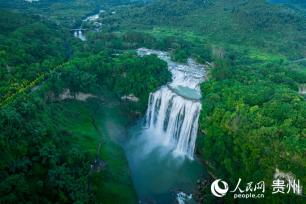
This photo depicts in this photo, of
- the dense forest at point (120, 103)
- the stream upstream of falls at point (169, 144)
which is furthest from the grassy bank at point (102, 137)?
the stream upstream of falls at point (169, 144)

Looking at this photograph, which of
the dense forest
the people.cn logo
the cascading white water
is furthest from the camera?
the cascading white water

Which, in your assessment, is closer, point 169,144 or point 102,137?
point 102,137

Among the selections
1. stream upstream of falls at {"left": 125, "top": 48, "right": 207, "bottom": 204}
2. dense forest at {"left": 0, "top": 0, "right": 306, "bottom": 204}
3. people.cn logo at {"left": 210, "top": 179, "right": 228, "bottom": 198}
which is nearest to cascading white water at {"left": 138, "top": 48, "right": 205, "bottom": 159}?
stream upstream of falls at {"left": 125, "top": 48, "right": 207, "bottom": 204}

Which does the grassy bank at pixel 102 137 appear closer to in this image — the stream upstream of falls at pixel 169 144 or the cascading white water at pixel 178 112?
the stream upstream of falls at pixel 169 144

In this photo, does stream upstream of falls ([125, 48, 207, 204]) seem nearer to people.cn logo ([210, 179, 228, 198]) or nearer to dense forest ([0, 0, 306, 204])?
dense forest ([0, 0, 306, 204])

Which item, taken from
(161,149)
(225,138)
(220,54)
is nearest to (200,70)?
(220,54)

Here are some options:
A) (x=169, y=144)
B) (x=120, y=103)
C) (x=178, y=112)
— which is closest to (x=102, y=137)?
(x=169, y=144)

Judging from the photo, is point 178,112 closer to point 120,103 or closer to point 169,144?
point 169,144
